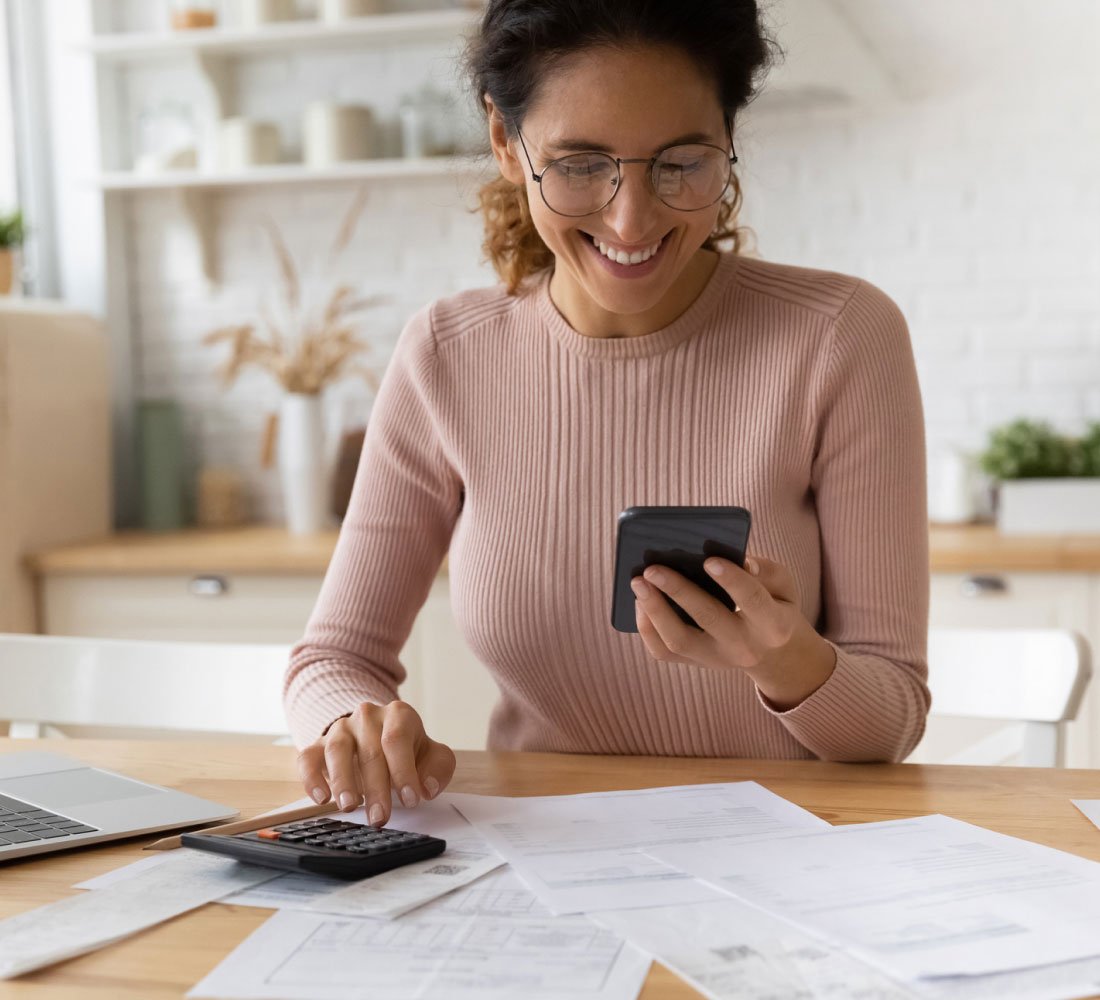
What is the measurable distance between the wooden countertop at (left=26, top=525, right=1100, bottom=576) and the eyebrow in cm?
148

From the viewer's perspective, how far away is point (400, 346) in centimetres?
163

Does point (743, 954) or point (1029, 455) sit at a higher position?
point (1029, 455)

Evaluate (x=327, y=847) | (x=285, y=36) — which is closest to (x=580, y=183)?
(x=327, y=847)

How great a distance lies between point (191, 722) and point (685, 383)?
71cm

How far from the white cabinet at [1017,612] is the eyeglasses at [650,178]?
1.49 m

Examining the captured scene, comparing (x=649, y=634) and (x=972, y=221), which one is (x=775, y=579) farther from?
(x=972, y=221)

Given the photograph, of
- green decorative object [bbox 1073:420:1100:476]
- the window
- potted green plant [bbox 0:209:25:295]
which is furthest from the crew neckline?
the window

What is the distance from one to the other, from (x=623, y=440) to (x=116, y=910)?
793 millimetres

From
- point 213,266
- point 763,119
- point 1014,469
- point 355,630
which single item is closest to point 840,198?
point 763,119

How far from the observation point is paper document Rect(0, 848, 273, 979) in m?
0.84

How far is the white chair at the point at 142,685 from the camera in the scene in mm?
1653

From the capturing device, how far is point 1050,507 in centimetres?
287

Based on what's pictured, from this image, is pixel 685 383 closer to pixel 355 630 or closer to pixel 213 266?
pixel 355 630

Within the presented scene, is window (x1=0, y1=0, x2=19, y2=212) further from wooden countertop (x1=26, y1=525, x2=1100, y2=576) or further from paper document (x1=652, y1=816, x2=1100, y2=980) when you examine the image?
paper document (x1=652, y1=816, x2=1100, y2=980)
